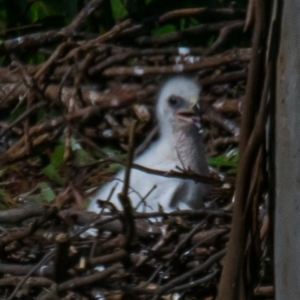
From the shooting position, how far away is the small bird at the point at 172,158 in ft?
12.7

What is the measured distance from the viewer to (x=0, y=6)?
4883 mm

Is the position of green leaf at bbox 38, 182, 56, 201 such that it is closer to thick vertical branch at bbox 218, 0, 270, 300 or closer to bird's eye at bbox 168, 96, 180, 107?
bird's eye at bbox 168, 96, 180, 107

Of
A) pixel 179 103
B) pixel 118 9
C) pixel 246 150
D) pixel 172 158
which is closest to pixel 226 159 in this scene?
pixel 172 158

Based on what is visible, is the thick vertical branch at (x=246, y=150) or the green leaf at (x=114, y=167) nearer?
the thick vertical branch at (x=246, y=150)

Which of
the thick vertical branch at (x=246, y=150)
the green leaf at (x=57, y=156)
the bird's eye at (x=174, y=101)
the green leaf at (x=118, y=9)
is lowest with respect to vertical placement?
the thick vertical branch at (x=246, y=150)

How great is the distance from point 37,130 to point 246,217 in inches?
84.9

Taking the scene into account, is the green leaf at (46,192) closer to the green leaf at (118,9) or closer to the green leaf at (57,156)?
the green leaf at (57,156)

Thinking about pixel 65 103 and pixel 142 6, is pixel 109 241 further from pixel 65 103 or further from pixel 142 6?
pixel 142 6

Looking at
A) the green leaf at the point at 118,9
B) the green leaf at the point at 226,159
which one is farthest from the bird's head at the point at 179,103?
the green leaf at the point at 118,9

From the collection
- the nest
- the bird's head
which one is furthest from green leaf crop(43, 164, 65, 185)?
the bird's head

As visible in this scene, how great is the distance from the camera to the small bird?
3869mm

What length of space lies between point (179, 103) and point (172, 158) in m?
0.27

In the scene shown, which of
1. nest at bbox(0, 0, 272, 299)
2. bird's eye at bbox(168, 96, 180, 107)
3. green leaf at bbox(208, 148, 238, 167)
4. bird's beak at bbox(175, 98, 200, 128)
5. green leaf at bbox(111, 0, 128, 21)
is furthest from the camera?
green leaf at bbox(111, 0, 128, 21)

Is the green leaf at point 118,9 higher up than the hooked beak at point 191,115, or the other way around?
the green leaf at point 118,9
